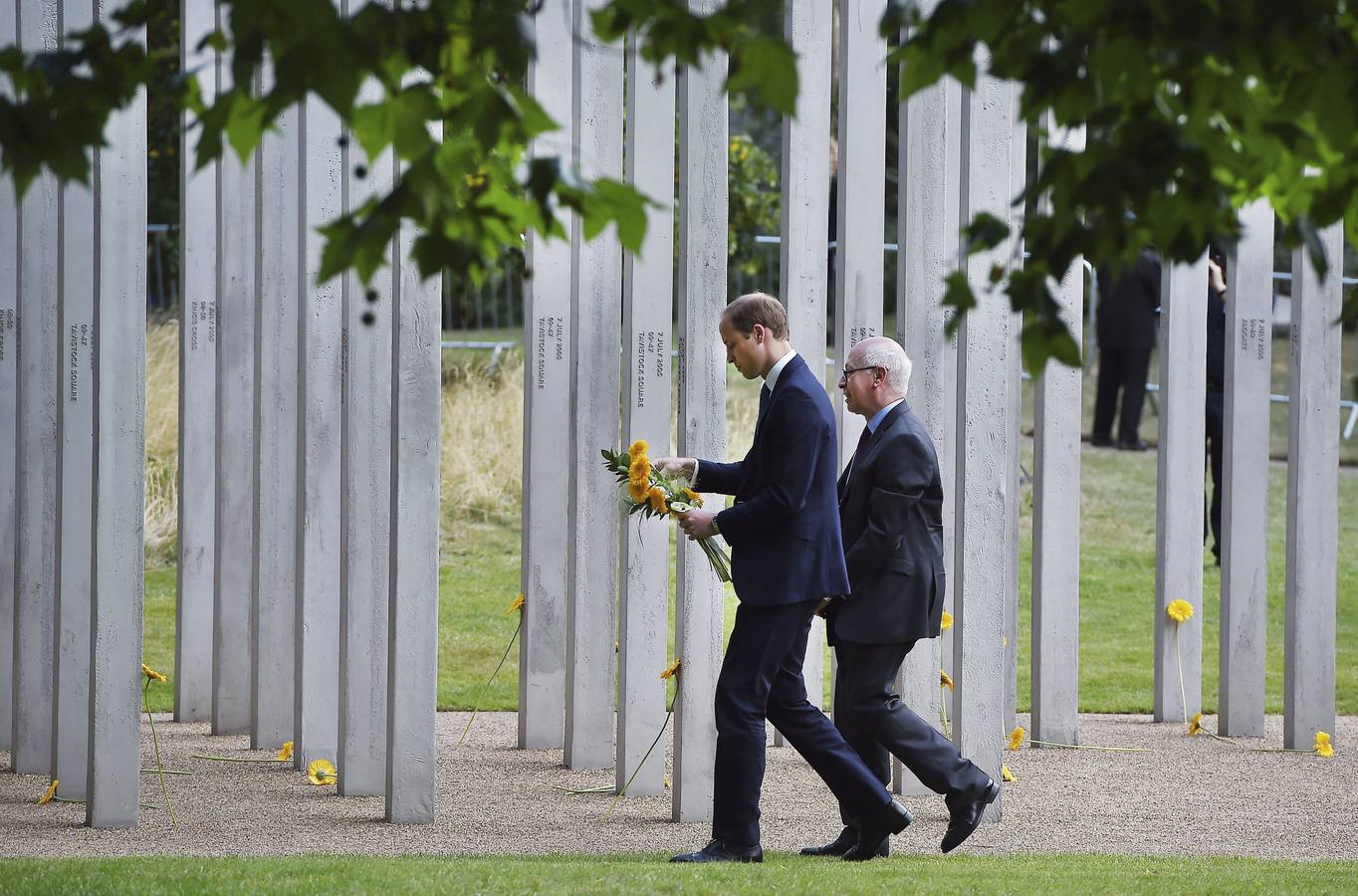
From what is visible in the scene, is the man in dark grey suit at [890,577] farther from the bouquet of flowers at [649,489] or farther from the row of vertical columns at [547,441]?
the row of vertical columns at [547,441]

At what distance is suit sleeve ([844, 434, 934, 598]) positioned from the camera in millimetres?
6191

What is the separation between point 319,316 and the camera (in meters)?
7.37

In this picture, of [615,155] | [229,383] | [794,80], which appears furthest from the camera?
[229,383]

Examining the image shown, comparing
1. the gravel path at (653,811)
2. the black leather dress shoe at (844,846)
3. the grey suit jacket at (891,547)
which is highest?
the grey suit jacket at (891,547)

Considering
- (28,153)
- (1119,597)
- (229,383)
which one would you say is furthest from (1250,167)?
(1119,597)

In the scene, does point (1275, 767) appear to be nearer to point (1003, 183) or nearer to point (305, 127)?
point (1003, 183)

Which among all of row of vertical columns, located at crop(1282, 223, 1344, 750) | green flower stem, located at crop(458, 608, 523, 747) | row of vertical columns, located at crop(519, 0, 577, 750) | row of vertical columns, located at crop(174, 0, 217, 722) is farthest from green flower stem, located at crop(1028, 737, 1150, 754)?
row of vertical columns, located at crop(174, 0, 217, 722)

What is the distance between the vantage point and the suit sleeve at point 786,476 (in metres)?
5.80

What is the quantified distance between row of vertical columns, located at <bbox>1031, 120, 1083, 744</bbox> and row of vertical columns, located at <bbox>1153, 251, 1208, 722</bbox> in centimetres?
69

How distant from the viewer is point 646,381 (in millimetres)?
6922

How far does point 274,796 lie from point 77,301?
225 cm

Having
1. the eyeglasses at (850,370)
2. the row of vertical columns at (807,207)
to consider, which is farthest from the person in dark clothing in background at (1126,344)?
the eyeglasses at (850,370)

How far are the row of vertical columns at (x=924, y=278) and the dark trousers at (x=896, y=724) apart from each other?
0.86 metres

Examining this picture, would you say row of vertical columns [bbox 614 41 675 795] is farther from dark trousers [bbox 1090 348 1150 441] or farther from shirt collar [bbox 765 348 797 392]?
dark trousers [bbox 1090 348 1150 441]
